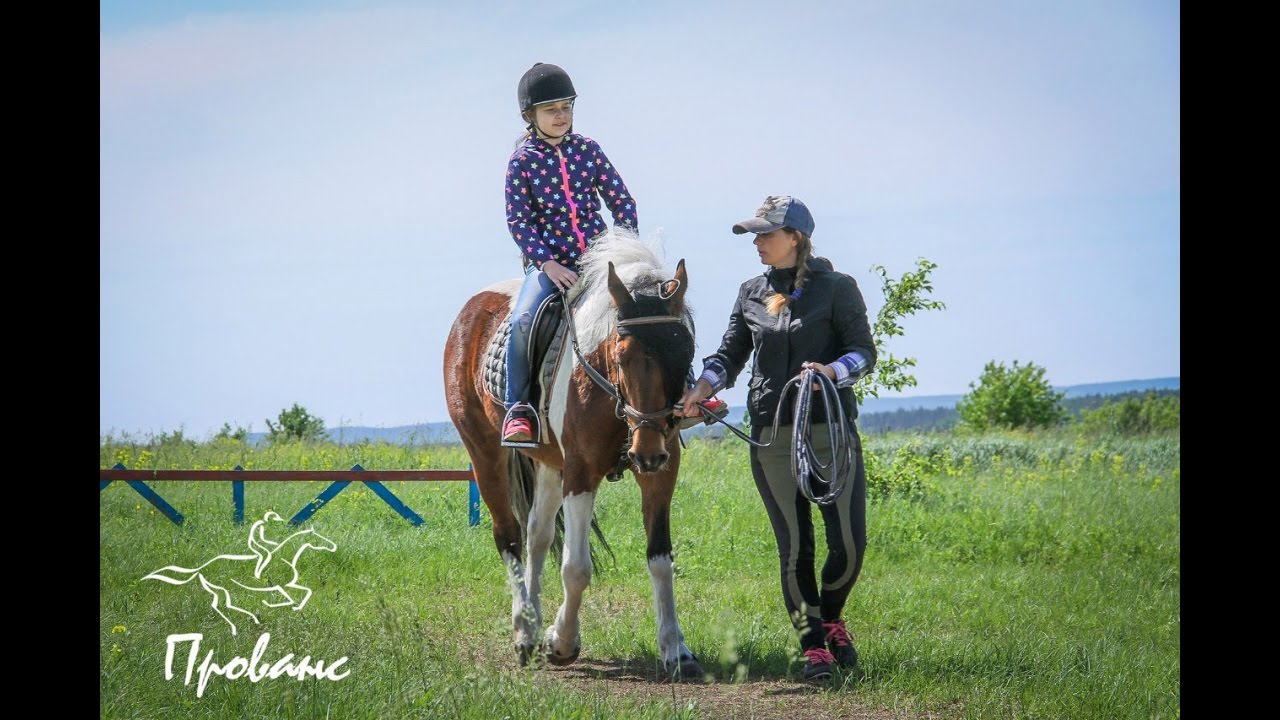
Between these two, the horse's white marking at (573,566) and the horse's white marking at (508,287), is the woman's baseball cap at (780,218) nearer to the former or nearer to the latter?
the horse's white marking at (573,566)

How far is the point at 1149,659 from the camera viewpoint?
5.87m

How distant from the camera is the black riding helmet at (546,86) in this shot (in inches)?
232

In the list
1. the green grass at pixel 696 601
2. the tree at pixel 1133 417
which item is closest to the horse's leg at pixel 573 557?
the green grass at pixel 696 601

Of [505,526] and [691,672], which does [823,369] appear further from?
[505,526]

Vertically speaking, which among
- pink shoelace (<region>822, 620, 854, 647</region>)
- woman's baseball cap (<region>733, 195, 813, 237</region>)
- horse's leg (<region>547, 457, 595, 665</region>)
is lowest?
pink shoelace (<region>822, 620, 854, 647</region>)

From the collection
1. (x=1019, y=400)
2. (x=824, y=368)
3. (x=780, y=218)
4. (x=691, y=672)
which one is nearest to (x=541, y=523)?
(x=691, y=672)

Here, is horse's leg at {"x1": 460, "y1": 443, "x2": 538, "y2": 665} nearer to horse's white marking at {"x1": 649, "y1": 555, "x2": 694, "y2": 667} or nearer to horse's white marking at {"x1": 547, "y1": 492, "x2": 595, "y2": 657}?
horse's white marking at {"x1": 547, "y1": 492, "x2": 595, "y2": 657}

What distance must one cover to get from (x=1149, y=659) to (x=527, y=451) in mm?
3615

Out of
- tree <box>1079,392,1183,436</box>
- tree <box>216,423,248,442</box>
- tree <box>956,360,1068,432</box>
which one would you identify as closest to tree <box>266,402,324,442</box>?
tree <box>216,423,248,442</box>

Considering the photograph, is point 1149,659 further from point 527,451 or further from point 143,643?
point 143,643

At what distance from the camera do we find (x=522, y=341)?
5859 millimetres

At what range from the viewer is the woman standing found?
5.24m

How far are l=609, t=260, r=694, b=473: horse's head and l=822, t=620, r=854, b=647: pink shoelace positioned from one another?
4.45ft

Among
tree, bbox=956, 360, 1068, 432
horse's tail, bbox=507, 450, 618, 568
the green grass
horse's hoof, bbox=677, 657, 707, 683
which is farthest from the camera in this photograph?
tree, bbox=956, 360, 1068, 432
